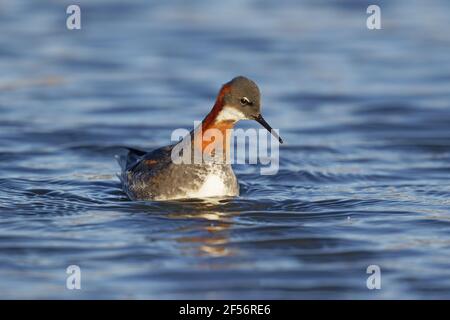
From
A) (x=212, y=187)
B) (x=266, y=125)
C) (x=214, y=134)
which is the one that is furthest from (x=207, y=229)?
(x=266, y=125)

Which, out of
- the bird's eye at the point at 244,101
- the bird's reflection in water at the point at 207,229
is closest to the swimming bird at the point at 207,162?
the bird's eye at the point at 244,101

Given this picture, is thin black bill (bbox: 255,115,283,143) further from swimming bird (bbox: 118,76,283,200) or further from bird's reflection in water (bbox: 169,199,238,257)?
bird's reflection in water (bbox: 169,199,238,257)

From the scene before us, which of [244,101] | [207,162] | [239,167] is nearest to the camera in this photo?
[244,101]

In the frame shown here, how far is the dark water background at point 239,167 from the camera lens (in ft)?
32.9

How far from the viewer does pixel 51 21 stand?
2295cm

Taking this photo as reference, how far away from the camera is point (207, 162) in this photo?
1188 cm

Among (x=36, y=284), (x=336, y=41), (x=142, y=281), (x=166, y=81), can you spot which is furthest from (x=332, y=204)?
(x=336, y=41)

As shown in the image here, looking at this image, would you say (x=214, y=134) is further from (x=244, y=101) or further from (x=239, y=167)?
(x=239, y=167)

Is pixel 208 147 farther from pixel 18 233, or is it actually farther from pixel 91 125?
pixel 91 125

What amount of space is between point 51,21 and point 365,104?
8479 mm

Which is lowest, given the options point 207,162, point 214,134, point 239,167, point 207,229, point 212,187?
point 207,229

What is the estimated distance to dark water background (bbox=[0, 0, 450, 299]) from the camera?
10.0 metres

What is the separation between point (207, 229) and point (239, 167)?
10.4 feet

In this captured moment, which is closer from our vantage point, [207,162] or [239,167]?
[207,162]
